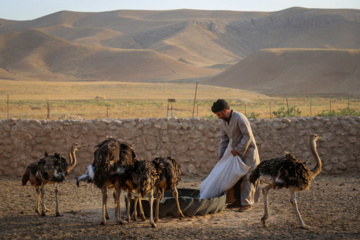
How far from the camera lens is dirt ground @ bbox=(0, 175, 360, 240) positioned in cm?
720

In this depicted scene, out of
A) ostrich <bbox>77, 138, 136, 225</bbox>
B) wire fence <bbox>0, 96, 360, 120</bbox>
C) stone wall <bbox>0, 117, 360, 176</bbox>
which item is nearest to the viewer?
ostrich <bbox>77, 138, 136, 225</bbox>

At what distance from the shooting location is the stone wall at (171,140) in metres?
12.5

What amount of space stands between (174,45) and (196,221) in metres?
128

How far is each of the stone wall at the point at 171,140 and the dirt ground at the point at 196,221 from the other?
6.53 feet

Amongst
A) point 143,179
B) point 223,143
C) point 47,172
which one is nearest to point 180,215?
point 143,179

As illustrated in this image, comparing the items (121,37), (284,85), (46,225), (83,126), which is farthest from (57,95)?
(121,37)

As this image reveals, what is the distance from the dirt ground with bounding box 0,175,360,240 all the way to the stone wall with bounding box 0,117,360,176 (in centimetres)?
199

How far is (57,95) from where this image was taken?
55.0 metres

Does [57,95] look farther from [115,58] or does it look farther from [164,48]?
[164,48]

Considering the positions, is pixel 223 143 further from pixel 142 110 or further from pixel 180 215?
pixel 142 110

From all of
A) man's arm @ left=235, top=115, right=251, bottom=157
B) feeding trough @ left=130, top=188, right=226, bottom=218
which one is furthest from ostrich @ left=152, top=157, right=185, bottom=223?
man's arm @ left=235, top=115, right=251, bottom=157

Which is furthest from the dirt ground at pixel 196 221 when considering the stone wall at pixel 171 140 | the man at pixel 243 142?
the stone wall at pixel 171 140

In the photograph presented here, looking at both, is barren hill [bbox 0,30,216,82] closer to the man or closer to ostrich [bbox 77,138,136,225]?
the man

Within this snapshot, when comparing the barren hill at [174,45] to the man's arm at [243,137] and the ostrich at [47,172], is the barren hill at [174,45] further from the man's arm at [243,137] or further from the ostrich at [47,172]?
the ostrich at [47,172]
